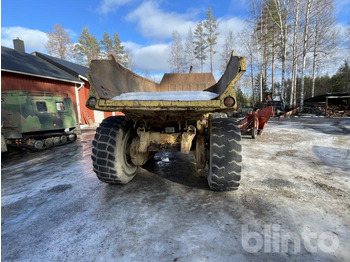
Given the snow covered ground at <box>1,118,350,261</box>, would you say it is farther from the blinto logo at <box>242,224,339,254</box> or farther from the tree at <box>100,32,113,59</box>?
the tree at <box>100,32,113,59</box>

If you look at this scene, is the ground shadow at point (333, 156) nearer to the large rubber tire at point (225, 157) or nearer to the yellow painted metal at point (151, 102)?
the large rubber tire at point (225, 157)

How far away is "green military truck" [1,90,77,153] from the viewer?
6.20 metres

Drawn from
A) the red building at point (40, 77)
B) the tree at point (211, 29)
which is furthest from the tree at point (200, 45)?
the red building at point (40, 77)

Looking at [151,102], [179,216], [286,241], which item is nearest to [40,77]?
[151,102]

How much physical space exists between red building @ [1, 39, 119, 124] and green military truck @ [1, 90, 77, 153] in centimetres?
462

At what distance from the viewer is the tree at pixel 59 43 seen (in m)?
29.6

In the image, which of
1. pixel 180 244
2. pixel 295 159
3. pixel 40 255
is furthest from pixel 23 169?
pixel 295 159

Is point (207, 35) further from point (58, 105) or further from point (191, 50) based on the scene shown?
Answer: point (58, 105)

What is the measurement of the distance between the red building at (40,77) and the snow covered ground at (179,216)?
28.9 feet

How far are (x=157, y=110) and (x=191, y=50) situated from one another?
30834mm

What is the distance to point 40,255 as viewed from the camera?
176 centimetres

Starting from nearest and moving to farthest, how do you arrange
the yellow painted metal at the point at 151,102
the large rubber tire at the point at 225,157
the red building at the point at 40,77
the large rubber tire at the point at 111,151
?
the yellow painted metal at the point at 151,102
the large rubber tire at the point at 225,157
the large rubber tire at the point at 111,151
the red building at the point at 40,77

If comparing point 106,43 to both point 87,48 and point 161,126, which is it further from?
point 161,126

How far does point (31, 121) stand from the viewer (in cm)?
654
